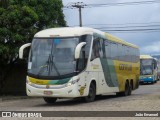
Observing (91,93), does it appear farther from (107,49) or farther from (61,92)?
(107,49)

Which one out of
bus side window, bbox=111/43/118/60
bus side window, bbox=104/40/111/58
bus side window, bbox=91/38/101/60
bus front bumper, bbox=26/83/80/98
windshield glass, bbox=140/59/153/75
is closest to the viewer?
bus front bumper, bbox=26/83/80/98

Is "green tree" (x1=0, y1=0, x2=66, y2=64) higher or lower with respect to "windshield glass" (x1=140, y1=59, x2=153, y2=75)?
higher

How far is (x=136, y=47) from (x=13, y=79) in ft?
31.0

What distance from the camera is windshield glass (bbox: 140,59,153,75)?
53531mm

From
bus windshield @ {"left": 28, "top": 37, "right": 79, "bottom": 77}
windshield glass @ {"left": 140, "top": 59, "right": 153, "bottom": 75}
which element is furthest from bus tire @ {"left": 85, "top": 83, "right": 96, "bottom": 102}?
windshield glass @ {"left": 140, "top": 59, "right": 153, "bottom": 75}

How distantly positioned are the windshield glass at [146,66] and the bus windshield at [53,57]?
111ft

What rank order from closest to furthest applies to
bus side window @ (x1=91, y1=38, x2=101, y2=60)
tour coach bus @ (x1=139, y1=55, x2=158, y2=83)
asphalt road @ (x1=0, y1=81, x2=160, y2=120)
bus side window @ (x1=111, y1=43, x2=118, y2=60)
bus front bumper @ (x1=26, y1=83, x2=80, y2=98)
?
asphalt road @ (x1=0, y1=81, x2=160, y2=120) → bus front bumper @ (x1=26, y1=83, x2=80, y2=98) → bus side window @ (x1=91, y1=38, x2=101, y2=60) → bus side window @ (x1=111, y1=43, x2=118, y2=60) → tour coach bus @ (x1=139, y1=55, x2=158, y2=83)

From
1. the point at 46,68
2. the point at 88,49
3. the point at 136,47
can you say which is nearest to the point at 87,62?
the point at 88,49

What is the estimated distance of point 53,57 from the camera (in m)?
20.2

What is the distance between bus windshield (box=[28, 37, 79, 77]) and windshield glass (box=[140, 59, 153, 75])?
33898 millimetres

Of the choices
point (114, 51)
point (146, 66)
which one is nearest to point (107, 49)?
point (114, 51)

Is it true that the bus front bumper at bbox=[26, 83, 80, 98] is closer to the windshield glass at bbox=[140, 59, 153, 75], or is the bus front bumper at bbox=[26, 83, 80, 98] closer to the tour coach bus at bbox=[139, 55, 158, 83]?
the windshield glass at bbox=[140, 59, 153, 75]

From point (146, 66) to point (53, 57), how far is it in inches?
1358

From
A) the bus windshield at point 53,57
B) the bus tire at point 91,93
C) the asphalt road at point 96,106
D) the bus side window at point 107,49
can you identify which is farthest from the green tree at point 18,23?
the bus tire at point 91,93
